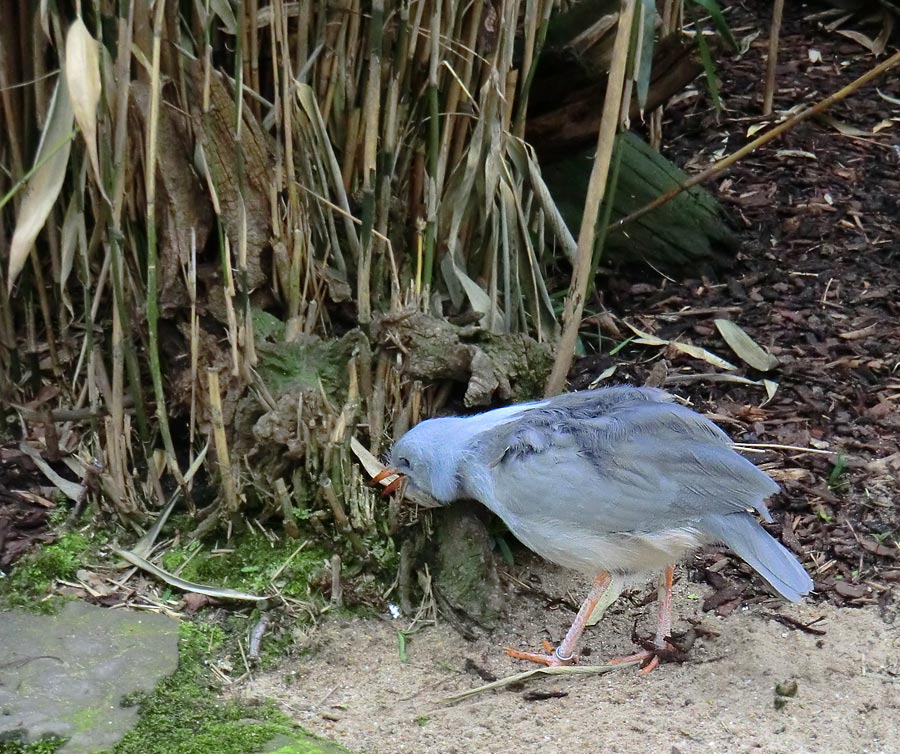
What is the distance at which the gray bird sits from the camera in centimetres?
375

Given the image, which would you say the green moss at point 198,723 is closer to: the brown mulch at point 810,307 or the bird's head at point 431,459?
the bird's head at point 431,459

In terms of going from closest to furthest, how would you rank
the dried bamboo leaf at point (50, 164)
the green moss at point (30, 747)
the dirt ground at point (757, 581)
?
the green moss at point (30, 747) → the dried bamboo leaf at point (50, 164) → the dirt ground at point (757, 581)

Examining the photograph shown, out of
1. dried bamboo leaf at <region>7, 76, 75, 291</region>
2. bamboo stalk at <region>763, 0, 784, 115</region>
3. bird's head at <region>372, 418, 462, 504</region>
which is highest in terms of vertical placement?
dried bamboo leaf at <region>7, 76, 75, 291</region>

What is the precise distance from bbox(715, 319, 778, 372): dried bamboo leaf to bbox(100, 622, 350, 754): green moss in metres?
2.72

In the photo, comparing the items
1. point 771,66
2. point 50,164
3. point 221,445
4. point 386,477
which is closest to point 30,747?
point 221,445

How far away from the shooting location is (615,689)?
149 inches

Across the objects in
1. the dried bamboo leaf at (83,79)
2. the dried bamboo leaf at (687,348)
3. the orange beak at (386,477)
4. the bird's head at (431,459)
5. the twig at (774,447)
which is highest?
the dried bamboo leaf at (83,79)

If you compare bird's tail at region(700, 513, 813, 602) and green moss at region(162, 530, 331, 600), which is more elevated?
bird's tail at region(700, 513, 813, 602)

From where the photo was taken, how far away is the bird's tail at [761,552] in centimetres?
364

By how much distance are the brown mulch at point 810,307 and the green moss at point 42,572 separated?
88.5 inches

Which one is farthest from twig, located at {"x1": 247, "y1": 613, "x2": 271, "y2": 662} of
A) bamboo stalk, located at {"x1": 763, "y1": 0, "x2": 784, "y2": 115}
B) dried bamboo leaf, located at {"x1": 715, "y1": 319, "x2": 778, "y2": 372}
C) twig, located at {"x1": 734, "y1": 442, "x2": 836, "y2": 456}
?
bamboo stalk, located at {"x1": 763, "y1": 0, "x2": 784, "y2": 115}

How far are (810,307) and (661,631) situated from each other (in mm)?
2204

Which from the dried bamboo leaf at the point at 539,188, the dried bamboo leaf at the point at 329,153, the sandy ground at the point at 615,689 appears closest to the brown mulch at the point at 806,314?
the sandy ground at the point at 615,689

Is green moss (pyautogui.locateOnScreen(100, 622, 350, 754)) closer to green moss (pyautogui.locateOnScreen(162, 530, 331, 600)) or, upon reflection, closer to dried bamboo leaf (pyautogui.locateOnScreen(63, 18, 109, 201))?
green moss (pyautogui.locateOnScreen(162, 530, 331, 600))
